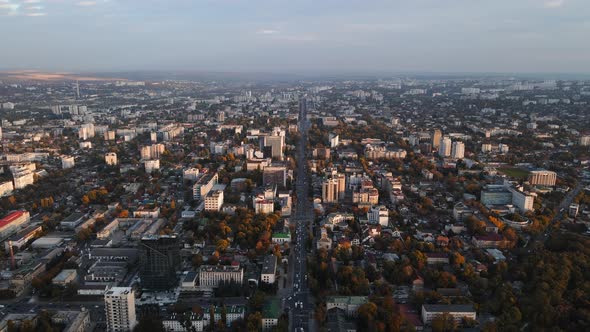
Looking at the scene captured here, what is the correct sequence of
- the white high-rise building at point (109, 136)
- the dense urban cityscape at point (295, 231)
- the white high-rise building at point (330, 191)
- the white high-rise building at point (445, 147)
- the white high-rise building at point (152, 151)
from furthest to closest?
the white high-rise building at point (109, 136) → the white high-rise building at point (445, 147) → the white high-rise building at point (152, 151) → the white high-rise building at point (330, 191) → the dense urban cityscape at point (295, 231)

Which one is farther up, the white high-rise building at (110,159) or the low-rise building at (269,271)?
the white high-rise building at (110,159)

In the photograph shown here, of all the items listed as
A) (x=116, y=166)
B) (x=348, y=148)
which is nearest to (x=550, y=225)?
(x=348, y=148)

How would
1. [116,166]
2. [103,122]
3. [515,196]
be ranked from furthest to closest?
[103,122] → [116,166] → [515,196]

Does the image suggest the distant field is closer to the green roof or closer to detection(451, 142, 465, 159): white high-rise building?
detection(451, 142, 465, 159): white high-rise building

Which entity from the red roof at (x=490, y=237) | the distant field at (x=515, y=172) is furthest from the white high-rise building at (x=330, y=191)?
the distant field at (x=515, y=172)

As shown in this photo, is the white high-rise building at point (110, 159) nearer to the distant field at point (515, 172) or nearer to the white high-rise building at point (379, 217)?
the white high-rise building at point (379, 217)

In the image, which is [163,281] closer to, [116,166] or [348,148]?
[116,166]
